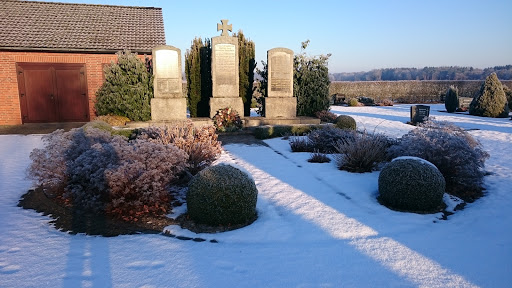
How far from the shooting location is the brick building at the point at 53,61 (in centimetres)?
1411

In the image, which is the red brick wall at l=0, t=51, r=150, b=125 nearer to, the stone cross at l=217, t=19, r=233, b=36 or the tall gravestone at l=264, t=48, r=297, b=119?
the stone cross at l=217, t=19, r=233, b=36

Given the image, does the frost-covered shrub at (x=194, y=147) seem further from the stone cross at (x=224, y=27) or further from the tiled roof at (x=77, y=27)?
the tiled roof at (x=77, y=27)

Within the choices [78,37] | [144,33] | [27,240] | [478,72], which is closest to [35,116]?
[78,37]

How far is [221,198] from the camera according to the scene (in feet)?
14.3

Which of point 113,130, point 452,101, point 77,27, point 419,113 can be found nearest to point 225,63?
point 113,130

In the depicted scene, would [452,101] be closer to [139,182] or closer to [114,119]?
[114,119]

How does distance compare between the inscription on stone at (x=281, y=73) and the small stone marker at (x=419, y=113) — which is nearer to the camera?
the inscription on stone at (x=281, y=73)

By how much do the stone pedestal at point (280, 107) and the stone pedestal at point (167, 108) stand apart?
3.02 m

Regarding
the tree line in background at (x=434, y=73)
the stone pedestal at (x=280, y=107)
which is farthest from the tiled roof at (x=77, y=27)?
the tree line in background at (x=434, y=73)

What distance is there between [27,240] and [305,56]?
11537mm

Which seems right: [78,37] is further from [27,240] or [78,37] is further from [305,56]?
[27,240]

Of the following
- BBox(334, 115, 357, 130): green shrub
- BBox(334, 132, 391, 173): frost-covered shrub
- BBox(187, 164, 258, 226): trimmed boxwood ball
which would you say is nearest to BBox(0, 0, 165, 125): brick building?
BBox(334, 115, 357, 130): green shrub

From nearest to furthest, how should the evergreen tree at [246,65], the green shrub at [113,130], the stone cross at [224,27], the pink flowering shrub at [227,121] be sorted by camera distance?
the green shrub at [113,130], the pink flowering shrub at [227,121], the stone cross at [224,27], the evergreen tree at [246,65]

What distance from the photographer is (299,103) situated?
538 inches
